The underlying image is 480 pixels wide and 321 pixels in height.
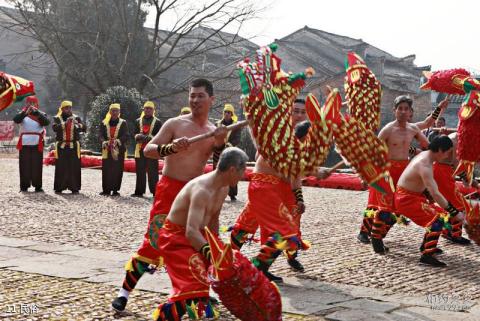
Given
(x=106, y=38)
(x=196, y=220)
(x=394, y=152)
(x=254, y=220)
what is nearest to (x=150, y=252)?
(x=196, y=220)

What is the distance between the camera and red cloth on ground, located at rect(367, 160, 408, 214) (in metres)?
8.07

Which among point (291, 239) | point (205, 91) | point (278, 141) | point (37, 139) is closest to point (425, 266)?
point (291, 239)

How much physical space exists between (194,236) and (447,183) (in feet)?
17.7

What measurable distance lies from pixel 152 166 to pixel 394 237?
6.13 m

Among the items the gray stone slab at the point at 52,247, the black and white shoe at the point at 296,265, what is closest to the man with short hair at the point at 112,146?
the gray stone slab at the point at 52,247

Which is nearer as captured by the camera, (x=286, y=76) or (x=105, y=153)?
(x=286, y=76)

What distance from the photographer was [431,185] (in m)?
7.60

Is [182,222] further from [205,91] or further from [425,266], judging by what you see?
[425,266]

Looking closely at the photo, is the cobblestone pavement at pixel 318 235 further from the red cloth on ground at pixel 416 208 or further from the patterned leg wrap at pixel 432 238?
the red cloth on ground at pixel 416 208

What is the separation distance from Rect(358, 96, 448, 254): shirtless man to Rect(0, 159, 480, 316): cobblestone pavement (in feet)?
0.72

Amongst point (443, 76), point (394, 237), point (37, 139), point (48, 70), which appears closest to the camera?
point (443, 76)

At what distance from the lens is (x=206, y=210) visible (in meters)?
4.50

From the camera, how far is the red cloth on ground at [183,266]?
14.7 feet

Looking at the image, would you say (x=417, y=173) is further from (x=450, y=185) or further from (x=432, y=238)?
(x=450, y=185)
